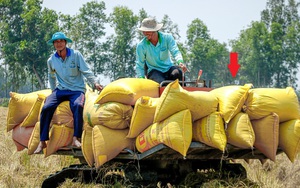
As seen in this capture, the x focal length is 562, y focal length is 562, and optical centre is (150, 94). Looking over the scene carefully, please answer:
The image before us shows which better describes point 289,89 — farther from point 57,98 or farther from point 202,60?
point 202,60

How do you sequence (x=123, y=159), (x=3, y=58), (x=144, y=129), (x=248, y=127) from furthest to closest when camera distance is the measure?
1. (x=3, y=58)
2. (x=123, y=159)
3. (x=144, y=129)
4. (x=248, y=127)

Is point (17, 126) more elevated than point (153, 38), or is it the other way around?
point (153, 38)

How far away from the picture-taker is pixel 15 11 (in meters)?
54.3

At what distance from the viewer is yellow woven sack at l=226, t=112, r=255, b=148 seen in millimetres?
5461

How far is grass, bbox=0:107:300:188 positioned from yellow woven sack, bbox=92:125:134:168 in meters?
0.50

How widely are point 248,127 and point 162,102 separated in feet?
2.89

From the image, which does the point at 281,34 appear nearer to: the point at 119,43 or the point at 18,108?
the point at 119,43

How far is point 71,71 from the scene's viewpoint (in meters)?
7.11

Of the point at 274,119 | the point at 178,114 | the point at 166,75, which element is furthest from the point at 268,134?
the point at 166,75

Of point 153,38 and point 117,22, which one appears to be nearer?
point 153,38

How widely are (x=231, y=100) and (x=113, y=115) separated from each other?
1.26m

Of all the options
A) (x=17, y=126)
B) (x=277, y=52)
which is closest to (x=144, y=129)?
(x=17, y=126)

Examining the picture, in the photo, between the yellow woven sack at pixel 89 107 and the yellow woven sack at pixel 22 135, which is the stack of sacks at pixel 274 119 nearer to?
the yellow woven sack at pixel 89 107

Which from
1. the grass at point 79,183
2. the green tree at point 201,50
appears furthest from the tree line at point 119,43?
the grass at point 79,183
